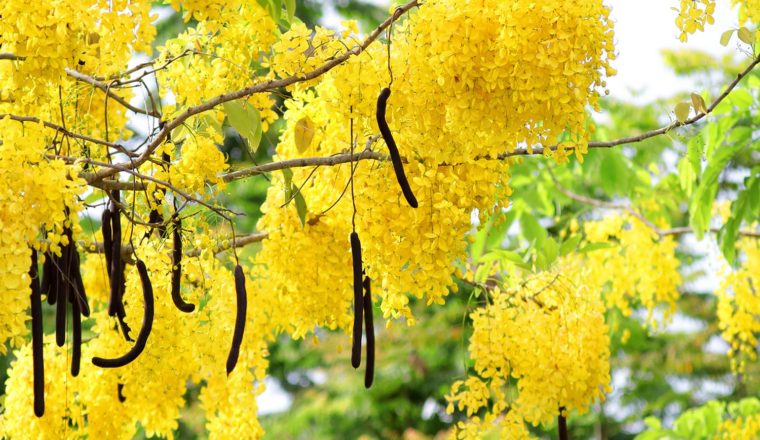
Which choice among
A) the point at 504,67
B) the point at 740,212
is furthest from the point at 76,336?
the point at 740,212

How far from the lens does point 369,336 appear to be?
2.85 meters

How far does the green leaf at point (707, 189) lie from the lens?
502 centimetres

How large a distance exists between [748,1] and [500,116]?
1.09 m

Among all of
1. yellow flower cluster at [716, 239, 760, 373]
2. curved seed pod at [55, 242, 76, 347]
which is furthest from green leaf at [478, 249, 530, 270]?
yellow flower cluster at [716, 239, 760, 373]

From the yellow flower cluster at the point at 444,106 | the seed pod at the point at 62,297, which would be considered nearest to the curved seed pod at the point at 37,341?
the seed pod at the point at 62,297

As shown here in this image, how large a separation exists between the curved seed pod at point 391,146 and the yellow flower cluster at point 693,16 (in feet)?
2.98

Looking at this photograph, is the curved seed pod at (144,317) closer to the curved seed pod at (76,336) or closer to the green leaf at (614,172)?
the curved seed pod at (76,336)

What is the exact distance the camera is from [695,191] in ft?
17.9

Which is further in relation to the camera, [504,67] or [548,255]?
[548,255]

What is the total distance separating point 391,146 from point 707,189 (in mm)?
2868

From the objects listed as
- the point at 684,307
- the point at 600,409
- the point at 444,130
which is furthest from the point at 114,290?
the point at 684,307

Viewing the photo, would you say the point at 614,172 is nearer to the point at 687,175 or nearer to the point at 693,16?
the point at 687,175

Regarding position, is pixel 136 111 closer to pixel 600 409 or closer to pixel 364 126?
pixel 364 126

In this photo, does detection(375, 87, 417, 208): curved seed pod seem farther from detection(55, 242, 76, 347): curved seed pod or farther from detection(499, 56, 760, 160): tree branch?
detection(55, 242, 76, 347): curved seed pod
